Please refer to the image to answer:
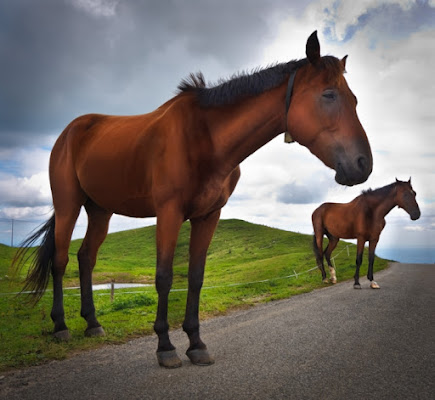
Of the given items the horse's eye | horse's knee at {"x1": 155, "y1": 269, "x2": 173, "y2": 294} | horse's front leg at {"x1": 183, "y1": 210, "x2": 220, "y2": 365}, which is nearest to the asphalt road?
horse's front leg at {"x1": 183, "y1": 210, "x2": 220, "y2": 365}

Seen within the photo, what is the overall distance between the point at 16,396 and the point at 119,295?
8.08m

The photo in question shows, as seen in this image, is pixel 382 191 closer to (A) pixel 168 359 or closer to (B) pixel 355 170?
(B) pixel 355 170

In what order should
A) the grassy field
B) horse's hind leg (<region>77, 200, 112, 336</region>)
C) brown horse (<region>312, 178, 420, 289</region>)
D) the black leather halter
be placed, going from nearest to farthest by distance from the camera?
the black leather halter
the grassy field
horse's hind leg (<region>77, 200, 112, 336</region>)
brown horse (<region>312, 178, 420, 289</region>)

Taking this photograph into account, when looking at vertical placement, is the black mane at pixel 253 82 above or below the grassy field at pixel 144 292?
above

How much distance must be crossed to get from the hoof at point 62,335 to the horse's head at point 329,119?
14.4 ft

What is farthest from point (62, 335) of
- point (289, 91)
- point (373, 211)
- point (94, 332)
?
point (373, 211)

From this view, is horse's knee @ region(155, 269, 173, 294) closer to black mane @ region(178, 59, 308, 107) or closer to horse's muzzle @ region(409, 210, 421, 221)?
black mane @ region(178, 59, 308, 107)

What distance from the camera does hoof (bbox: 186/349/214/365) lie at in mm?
4133

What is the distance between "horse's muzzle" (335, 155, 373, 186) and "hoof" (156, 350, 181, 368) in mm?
2633

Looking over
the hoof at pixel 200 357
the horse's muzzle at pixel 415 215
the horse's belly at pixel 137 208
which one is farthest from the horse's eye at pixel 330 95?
the horse's muzzle at pixel 415 215

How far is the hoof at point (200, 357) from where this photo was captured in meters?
4.13

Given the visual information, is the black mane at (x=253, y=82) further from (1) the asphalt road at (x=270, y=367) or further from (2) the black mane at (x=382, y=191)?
(2) the black mane at (x=382, y=191)

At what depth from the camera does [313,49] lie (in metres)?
3.70

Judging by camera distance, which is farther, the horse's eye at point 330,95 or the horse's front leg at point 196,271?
the horse's front leg at point 196,271
